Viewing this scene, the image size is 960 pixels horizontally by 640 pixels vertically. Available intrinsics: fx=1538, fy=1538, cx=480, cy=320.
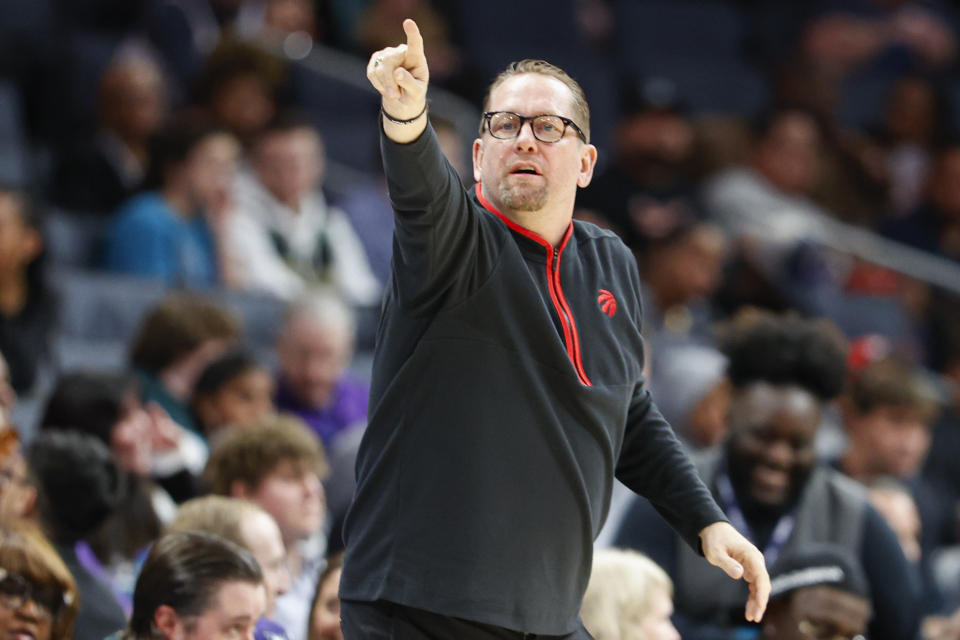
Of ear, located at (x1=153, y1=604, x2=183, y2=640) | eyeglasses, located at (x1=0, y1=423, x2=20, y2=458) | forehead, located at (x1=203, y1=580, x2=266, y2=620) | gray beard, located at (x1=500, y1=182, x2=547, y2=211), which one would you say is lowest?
ear, located at (x1=153, y1=604, x2=183, y2=640)

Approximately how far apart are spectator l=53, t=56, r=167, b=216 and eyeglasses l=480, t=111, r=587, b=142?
384 cm

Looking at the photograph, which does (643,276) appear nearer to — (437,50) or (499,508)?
(437,50)

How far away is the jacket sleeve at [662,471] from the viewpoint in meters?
2.62

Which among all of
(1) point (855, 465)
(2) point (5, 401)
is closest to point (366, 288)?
(1) point (855, 465)

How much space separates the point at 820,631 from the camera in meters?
3.57

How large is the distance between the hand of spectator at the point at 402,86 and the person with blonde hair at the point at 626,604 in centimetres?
146

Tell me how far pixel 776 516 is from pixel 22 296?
2.63 meters

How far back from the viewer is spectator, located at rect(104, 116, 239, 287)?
579 centimetres

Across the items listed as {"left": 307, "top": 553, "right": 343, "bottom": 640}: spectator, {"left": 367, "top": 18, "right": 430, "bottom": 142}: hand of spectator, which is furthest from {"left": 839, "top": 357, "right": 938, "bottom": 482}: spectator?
{"left": 367, "top": 18, "right": 430, "bottom": 142}: hand of spectator

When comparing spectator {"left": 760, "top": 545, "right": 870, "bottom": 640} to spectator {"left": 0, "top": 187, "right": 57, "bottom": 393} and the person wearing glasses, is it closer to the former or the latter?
the person wearing glasses

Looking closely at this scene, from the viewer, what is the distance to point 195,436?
469cm

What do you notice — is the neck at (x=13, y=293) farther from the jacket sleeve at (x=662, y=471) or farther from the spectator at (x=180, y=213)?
the jacket sleeve at (x=662, y=471)

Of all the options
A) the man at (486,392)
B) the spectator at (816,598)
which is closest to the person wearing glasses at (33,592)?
the man at (486,392)

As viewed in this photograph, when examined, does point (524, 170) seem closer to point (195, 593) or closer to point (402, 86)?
point (402, 86)
